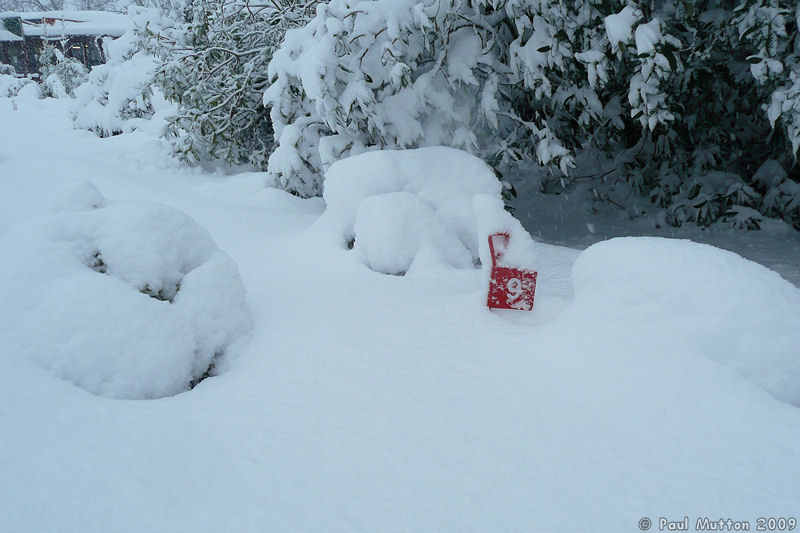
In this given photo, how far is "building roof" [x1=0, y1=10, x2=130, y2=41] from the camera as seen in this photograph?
43.4 metres

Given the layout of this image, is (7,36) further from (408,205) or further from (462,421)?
(462,421)

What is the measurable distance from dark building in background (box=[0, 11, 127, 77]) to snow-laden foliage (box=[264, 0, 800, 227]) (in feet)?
155

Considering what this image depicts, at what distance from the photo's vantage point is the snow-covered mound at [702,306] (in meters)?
2.07

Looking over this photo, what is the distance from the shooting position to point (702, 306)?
221cm

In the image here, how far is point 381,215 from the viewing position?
391 cm

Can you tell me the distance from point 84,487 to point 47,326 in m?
0.95

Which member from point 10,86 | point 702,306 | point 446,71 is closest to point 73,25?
point 10,86

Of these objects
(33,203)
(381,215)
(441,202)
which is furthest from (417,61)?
(33,203)

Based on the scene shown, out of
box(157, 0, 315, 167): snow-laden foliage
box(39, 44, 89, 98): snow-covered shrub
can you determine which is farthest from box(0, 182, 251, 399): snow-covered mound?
box(39, 44, 89, 98): snow-covered shrub

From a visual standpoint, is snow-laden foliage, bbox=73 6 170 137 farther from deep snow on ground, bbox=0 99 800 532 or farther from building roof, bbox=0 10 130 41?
building roof, bbox=0 10 130 41

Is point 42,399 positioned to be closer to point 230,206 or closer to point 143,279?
point 143,279

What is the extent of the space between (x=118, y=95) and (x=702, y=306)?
40.9ft

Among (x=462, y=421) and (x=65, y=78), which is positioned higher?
(x=65, y=78)

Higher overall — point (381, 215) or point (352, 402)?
point (381, 215)
